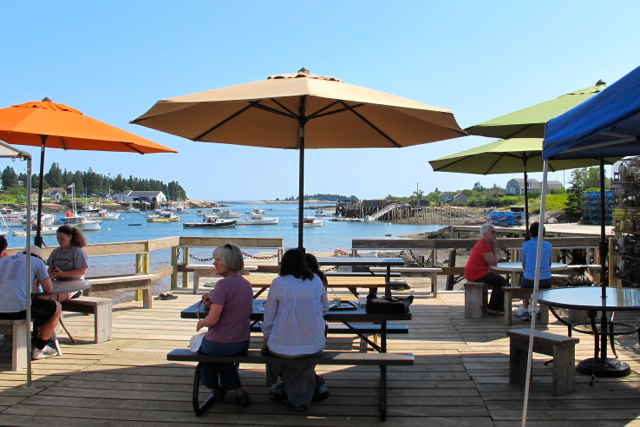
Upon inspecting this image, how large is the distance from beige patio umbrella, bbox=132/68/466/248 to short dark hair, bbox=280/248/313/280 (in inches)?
28.0

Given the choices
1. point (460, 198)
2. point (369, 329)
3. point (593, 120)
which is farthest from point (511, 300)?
point (460, 198)

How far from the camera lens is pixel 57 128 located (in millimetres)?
4770

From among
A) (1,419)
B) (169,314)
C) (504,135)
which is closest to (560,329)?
(504,135)

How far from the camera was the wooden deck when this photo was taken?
10.4ft

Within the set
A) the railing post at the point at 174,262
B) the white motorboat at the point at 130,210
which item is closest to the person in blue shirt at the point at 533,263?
the railing post at the point at 174,262

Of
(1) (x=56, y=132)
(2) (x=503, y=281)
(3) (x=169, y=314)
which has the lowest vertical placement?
(3) (x=169, y=314)

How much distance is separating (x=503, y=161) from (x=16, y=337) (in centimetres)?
701

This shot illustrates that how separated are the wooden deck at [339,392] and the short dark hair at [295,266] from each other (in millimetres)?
954

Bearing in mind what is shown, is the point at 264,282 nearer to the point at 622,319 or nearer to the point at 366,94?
the point at 366,94

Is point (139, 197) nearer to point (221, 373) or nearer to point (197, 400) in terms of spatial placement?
point (221, 373)

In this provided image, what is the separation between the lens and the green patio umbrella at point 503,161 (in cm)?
663

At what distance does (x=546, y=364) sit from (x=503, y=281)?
2.13 meters

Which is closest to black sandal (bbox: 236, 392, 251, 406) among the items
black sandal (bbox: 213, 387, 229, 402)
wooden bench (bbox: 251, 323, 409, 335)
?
black sandal (bbox: 213, 387, 229, 402)

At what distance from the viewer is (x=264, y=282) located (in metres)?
5.52
